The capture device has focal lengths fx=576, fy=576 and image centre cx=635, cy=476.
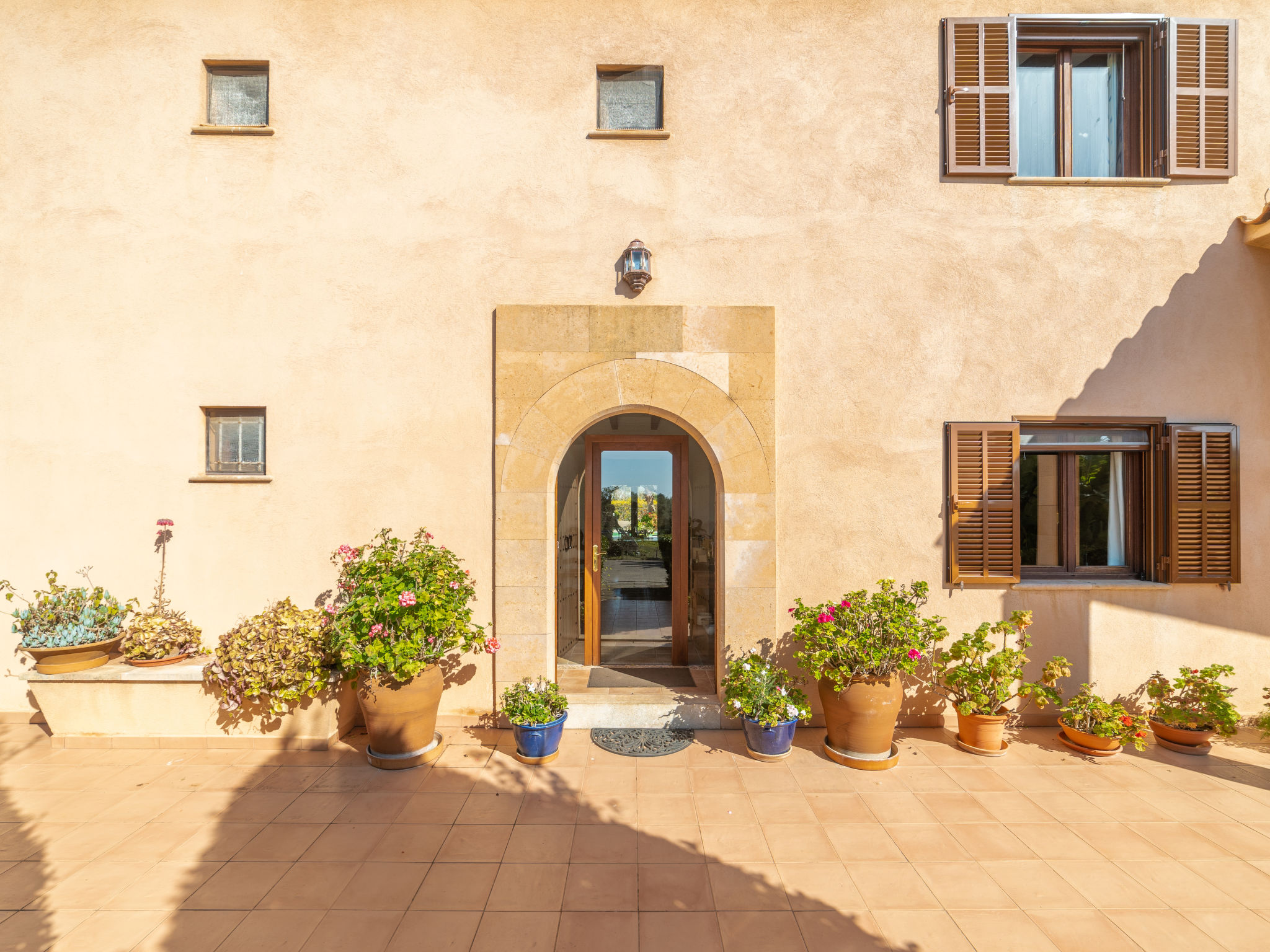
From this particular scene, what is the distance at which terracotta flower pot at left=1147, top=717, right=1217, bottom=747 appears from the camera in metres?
4.30

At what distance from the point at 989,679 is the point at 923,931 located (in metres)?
2.25

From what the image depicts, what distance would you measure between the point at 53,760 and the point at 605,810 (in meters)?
4.10

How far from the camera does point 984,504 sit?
469cm

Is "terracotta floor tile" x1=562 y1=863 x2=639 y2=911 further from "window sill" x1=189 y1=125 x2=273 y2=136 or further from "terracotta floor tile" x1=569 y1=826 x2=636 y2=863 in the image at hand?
"window sill" x1=189 y1=125 x2=273 y2=136

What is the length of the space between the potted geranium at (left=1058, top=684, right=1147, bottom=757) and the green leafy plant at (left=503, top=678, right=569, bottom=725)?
383 cm

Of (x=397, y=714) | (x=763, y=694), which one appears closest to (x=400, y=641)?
(x=397, y=714)

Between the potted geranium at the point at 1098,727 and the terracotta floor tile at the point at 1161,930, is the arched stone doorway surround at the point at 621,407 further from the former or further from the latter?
the terracotta floor tile at the point at 1161,930

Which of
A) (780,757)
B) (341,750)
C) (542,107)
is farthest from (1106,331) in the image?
(341,750)

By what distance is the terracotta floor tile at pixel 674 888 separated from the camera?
9.11 feet

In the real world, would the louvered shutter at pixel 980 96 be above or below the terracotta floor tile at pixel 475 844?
above

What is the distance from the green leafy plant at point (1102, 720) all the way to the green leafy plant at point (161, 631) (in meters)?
6.85

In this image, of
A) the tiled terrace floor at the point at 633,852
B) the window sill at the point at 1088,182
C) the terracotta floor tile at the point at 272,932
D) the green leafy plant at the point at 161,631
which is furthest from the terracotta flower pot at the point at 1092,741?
the green leafy plant at the point at 161,631

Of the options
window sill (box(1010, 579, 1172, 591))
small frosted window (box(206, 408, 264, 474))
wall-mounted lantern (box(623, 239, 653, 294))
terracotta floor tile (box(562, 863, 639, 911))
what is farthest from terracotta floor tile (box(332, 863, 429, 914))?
window sill (box(1010, 579, 1172, 591))

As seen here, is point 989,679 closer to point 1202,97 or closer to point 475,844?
point 475,844
